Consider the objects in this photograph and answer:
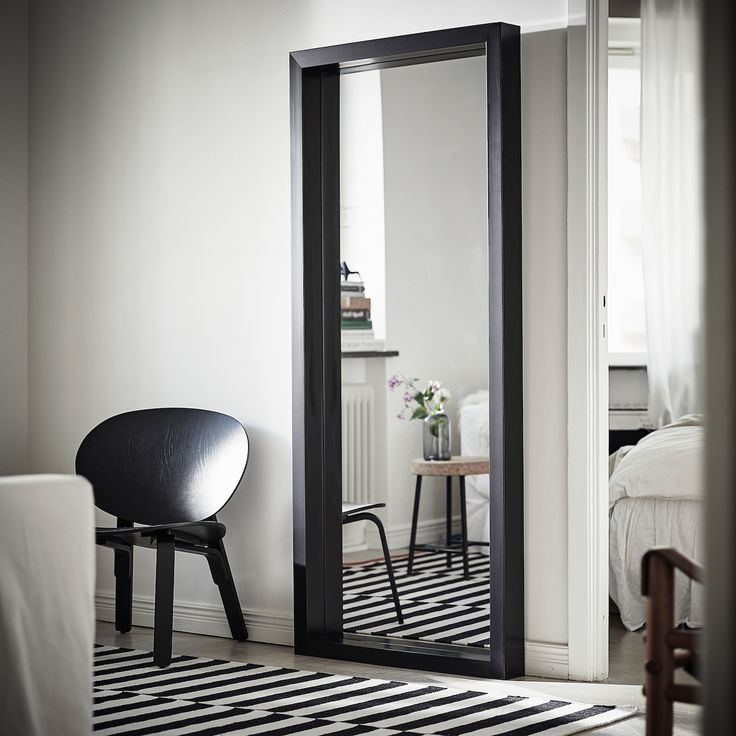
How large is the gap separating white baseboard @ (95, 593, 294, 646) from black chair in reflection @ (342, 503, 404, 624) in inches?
16.0

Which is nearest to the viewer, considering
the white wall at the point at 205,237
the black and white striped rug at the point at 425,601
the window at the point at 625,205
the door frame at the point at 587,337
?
the door frame at the point at 587,337

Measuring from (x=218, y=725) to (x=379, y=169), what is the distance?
184 cm

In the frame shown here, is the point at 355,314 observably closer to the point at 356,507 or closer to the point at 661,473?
the point at 356,507

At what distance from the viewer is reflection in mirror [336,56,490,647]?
3.39 metres

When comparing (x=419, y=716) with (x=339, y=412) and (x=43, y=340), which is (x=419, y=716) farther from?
(x=43, y=340)

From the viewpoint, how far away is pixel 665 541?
3906mm

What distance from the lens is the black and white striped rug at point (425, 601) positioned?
11.1 feet

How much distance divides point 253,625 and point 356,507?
60cm

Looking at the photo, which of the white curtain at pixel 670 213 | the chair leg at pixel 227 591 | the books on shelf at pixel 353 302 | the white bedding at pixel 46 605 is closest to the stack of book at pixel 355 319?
the books on shelf at pixel 353 302

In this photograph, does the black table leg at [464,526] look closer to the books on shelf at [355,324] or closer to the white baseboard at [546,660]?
the white baseboard at [546,660]

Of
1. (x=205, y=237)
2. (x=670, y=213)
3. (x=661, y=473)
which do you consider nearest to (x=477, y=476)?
(x=661, y=473)

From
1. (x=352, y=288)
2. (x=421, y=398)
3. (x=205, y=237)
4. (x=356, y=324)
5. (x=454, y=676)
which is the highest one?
(x=205, y=237)

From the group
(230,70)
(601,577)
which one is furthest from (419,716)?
(230,70)

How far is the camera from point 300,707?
114 inches
